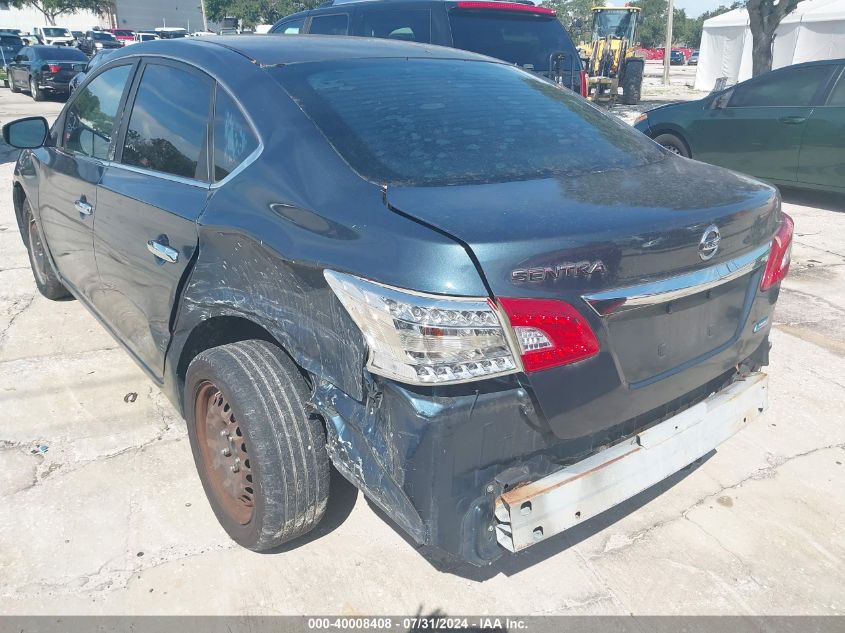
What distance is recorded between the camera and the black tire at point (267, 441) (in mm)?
2227

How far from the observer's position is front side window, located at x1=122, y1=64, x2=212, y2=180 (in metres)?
2.62

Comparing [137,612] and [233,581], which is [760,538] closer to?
[233,581]

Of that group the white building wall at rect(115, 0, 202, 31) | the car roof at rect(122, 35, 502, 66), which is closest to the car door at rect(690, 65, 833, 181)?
the car roof at rect(122, 35, 502, 66)

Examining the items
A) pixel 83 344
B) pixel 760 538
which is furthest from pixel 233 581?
pixel 83 344

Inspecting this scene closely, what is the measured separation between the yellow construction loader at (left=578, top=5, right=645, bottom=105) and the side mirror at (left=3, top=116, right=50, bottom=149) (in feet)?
47.2

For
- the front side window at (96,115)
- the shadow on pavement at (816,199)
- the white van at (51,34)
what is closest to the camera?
the front side window at (96,115)

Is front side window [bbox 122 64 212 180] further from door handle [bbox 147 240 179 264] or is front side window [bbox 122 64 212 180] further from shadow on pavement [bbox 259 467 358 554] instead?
shadow on pavement [bbox 259 467 358 554]

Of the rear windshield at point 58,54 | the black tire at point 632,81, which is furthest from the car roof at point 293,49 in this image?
the rear windshield at point 58,54

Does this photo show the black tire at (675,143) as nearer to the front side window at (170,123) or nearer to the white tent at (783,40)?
the front side window at (170,123)

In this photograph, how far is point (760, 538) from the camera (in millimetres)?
2686

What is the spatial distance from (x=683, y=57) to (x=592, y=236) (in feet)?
226

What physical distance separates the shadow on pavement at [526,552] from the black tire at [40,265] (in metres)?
3.12

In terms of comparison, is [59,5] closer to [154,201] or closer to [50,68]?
[50,68]

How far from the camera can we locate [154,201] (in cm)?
→ 273
